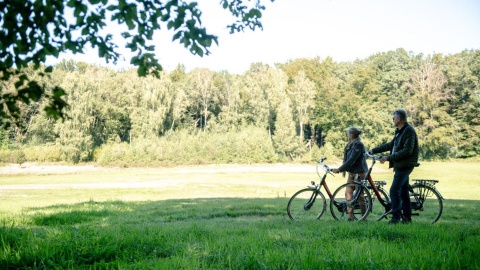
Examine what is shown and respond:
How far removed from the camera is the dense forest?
52.4 metres

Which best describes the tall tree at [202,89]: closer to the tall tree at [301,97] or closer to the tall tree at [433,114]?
the tall tree at [301,97]

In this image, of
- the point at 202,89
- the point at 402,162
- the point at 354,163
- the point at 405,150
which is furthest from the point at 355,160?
the point at 202,89

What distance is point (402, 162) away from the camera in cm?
743

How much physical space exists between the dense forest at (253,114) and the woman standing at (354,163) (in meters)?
43.2

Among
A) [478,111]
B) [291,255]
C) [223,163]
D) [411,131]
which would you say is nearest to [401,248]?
[291,255]

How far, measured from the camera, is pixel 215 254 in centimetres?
450

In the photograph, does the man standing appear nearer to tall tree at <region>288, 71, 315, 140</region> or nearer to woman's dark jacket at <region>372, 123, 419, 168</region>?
woman's dark jacket at <region>372, 123, 419, 168</region>

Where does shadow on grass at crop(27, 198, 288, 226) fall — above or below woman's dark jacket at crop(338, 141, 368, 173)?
below

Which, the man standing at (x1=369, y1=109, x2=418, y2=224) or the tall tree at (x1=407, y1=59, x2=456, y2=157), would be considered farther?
the tall tree at (x1=407, y1=59, x2=456, y2=157)

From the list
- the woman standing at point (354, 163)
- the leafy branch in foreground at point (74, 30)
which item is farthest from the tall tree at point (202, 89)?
the leafy branch in foreground at point (74, 30)

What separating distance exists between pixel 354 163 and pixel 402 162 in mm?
1229

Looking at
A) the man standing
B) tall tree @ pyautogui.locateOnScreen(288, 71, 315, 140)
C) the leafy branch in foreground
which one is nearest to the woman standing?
the man standing

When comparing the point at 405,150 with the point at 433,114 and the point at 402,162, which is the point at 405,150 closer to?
the point at 402,162

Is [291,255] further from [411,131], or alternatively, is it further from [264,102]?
[264,102]
